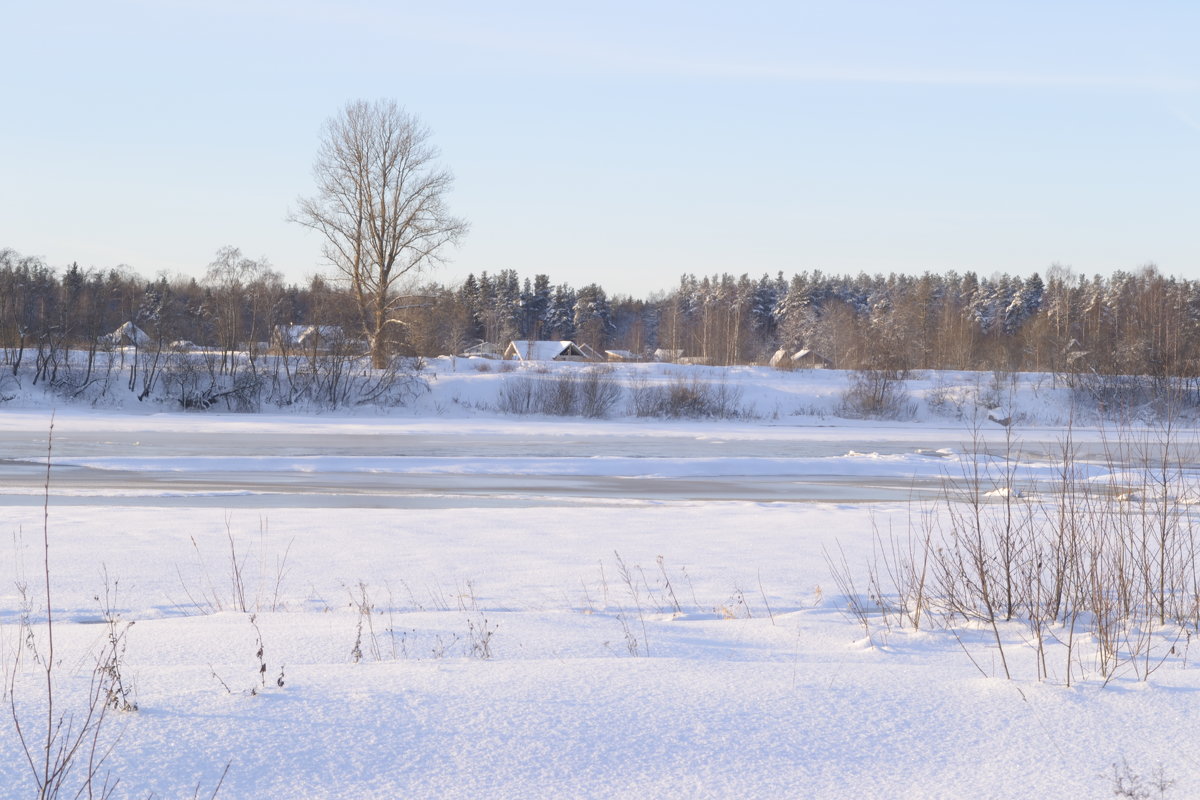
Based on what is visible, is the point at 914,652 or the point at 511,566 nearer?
the point at 914,652

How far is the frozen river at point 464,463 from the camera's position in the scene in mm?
16938

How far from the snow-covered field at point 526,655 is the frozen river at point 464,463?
0.80 ft

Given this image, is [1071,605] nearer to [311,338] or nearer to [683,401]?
[683,401]

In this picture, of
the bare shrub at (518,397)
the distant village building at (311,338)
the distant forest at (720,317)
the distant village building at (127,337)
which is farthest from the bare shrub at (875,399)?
the distant village building at (127,337)

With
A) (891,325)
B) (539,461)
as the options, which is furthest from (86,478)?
(891,325)

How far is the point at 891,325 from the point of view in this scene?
256 ft

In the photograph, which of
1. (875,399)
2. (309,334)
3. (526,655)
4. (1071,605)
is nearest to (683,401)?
(875,399)

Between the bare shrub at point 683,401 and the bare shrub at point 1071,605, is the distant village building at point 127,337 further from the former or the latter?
the bare shrub at point 1071,605

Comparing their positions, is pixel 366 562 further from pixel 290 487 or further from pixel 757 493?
pixel 757 493

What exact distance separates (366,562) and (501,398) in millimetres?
30938

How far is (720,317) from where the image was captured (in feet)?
311

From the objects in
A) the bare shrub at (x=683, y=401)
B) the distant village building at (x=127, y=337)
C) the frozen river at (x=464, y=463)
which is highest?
the distant village building at (x=127, y=337)

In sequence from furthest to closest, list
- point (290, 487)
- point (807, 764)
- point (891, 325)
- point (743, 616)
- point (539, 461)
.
A: point (891, 325)
point (539, 461)
point (290, 487)
point (743, 616)
point (807, 764)

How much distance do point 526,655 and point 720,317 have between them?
297 ft
